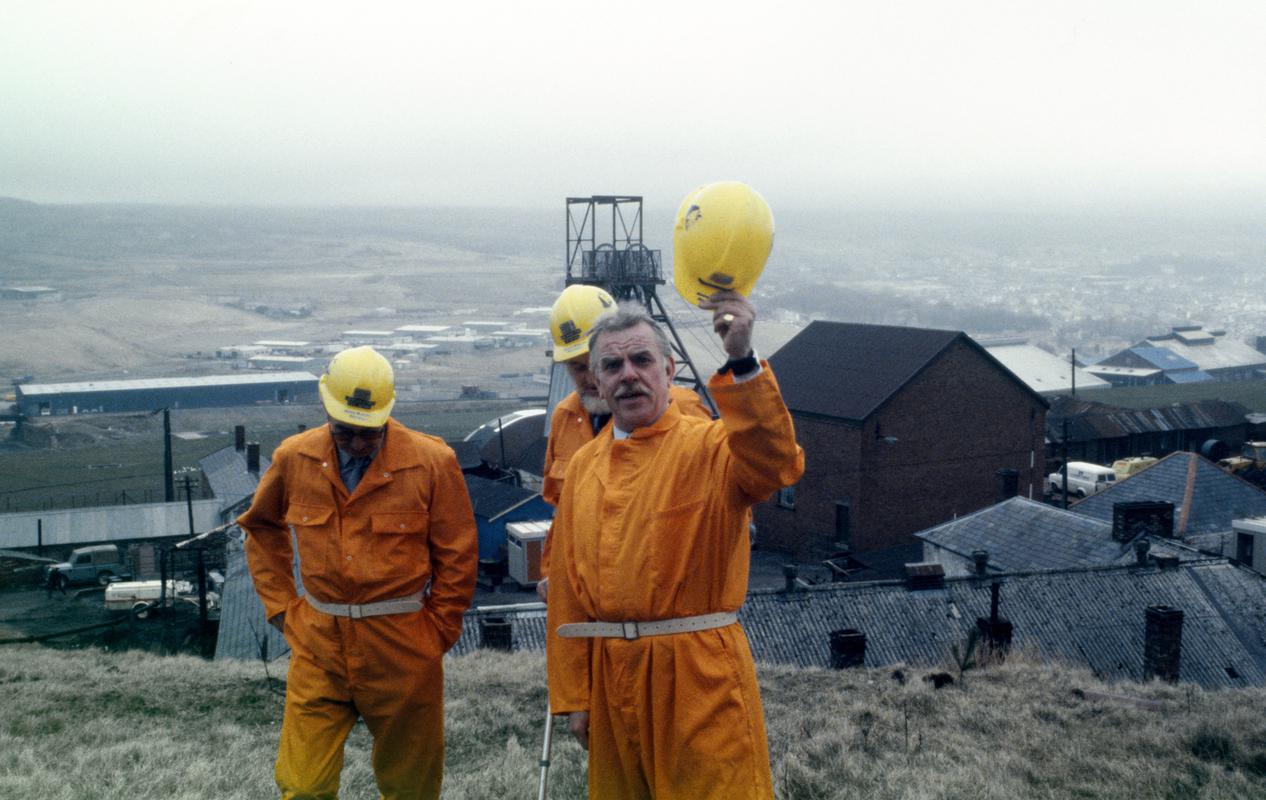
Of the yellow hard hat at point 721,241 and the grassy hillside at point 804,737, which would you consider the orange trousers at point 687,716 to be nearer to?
the yellow hard hat at point 721,241

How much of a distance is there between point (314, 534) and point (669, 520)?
6.68 feet

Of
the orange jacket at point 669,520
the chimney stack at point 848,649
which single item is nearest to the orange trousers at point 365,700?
the orange jacket at point 669,520

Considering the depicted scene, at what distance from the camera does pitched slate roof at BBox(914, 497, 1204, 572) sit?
21.5 metres

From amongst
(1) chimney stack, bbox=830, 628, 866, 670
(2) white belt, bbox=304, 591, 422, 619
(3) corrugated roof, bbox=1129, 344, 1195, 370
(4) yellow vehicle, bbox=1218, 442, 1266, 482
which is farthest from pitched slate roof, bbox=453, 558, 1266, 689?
(3) corrugated roof, bbox=1129, 344, 1195, 370

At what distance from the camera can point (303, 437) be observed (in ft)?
18.1

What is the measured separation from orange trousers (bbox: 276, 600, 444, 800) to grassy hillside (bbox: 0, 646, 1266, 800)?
1.10 metres

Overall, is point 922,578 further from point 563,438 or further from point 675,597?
point 675,597

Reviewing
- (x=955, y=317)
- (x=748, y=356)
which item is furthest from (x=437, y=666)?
(x=955, y=317)

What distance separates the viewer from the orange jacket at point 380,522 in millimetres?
5227

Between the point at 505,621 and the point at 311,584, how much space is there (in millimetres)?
11356

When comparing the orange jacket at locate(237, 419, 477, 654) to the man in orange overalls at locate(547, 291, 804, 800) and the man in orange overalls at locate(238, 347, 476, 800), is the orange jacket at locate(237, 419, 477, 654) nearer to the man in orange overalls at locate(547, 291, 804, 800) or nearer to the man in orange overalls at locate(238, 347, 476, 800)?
the man in orange overalls at locate(238, 347, 476, 800)

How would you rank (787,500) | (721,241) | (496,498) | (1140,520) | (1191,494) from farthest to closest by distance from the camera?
1. (787,500)
2. (496,498)
3. (1191,494)
4. (1140,520)
5. (721,241)

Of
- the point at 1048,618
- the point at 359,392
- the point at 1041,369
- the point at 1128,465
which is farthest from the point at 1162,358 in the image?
the point at 359,392

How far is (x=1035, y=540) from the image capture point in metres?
23.2
